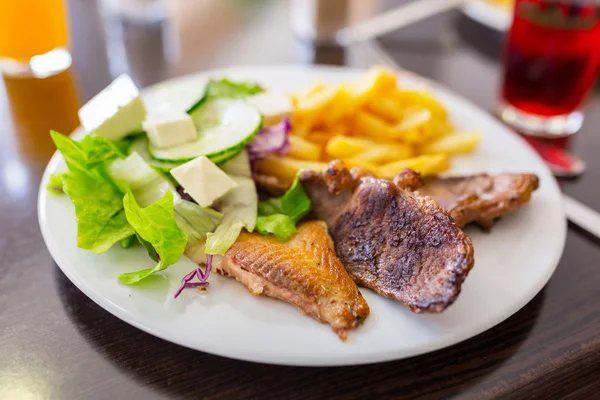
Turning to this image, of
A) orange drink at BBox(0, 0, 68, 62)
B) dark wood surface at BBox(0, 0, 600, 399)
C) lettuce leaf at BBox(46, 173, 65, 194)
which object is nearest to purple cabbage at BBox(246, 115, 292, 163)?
lettuce leaf at BBox(46, 173, 65, 194)

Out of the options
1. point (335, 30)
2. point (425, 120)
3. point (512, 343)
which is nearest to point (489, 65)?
point (335, 30)

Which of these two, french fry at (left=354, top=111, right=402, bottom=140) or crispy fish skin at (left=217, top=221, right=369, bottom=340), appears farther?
french fry at (left=354, top=111, right=402, bottom=140)

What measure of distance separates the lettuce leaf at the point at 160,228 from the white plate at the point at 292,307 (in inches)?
2.4

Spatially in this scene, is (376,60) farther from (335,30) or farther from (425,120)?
(425,120)

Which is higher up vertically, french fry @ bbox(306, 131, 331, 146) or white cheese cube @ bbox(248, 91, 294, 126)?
white cheese cube @ bbox(248, 91, 294, 126)

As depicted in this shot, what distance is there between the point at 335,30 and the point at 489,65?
107 centimetres

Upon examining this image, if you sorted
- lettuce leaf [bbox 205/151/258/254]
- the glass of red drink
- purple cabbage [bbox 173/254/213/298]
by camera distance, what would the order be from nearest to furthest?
purple cabbage [bbox 173/254/213/298]
lettuce leaf [bbox 205/151/258/254]
the glass of red drink

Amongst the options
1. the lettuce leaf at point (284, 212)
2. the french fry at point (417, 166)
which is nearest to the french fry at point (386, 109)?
the french fry at point (417, 166)

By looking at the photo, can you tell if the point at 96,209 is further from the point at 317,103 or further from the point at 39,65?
the point at 39,65

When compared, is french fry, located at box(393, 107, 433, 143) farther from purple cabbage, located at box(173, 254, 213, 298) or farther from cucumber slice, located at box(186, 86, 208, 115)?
purple cabbage, located at box(173, 254, 213, 298)

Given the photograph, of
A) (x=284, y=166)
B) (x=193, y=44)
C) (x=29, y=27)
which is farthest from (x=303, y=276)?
(x=193, y=44)

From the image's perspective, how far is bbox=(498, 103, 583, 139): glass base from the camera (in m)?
3.29

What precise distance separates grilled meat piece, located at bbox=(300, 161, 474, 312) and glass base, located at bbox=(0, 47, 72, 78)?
213 centimetres

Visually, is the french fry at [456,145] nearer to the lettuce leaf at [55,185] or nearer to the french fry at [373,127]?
the french fry at [373,127]
